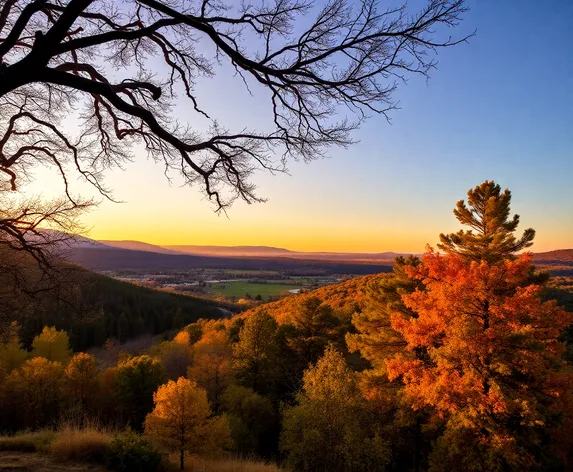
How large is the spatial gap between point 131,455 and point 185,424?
11651 millimetres

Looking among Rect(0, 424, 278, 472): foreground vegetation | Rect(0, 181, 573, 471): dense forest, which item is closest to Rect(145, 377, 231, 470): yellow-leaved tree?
Rect(0, 181, 573, 471): dense forest

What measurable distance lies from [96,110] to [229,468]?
7918 millimetres

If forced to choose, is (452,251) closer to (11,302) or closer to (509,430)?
(509,430)

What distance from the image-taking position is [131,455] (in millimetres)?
6426

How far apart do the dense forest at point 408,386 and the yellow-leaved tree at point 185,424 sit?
0.20 feet

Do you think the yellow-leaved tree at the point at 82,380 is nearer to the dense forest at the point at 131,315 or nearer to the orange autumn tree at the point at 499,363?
the dense forest at the point at 131,315

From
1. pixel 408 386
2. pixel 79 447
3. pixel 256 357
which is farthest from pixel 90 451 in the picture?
pixel 256 357

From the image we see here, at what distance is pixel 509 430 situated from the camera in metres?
11.9

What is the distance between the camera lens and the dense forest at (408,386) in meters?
11.6

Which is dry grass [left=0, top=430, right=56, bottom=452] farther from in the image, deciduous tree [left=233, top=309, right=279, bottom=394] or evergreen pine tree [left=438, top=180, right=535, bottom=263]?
deciduous tree [left=233, top=309, right=279, bottom=394]

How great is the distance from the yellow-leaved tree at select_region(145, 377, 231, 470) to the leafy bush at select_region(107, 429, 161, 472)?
10.6 meters

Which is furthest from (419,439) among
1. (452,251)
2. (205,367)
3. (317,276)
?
(317,276)

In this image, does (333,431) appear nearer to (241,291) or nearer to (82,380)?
(82,380)

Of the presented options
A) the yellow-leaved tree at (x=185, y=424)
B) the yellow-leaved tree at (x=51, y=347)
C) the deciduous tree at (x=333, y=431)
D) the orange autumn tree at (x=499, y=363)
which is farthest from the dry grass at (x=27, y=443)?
the yellow-leaved tree at (x=51, y=347)
